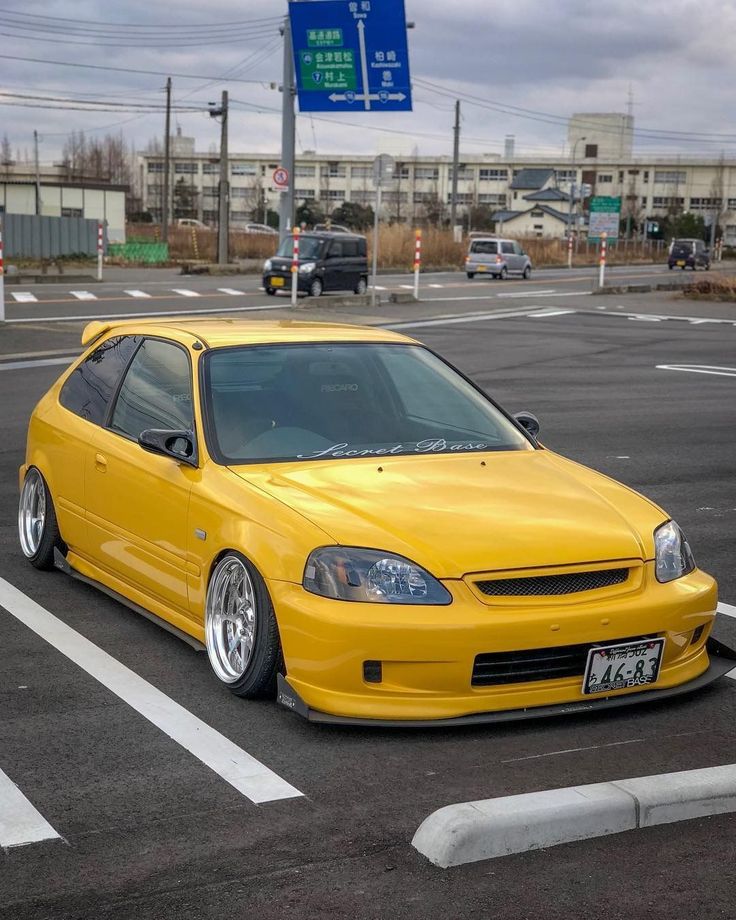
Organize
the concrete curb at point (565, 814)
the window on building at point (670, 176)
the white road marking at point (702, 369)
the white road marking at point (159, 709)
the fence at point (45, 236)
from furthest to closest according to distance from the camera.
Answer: the window on building at point (670, 176)
the fence at point (45, 236)
the white road marking at point (702, 369)
the white road marking at point (159, 709)
the concrete curb at point (565, 814)

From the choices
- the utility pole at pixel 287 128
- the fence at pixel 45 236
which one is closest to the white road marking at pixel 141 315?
the utility pole at pixel 287 128

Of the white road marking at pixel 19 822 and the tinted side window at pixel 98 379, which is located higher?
the tinted side window at pixel 98 379

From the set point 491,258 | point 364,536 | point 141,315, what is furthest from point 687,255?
point 364,536

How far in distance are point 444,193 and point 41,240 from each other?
11267 centimetres

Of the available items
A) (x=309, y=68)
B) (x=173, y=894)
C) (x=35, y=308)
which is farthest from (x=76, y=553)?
(x=309, y=68)

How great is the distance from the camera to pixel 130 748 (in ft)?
15.0

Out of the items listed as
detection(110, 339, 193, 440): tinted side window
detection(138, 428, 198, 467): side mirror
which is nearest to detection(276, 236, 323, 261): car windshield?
detection(110, 339, 193, 440): tinted side window

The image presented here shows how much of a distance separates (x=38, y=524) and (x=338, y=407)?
7.13 feet

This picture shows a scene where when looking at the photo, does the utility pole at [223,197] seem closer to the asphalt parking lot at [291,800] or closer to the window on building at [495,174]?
the asphalt parking lot at [291,800]

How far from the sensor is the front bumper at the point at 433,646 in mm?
4547

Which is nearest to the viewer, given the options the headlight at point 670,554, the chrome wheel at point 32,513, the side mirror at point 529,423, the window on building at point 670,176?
the headlight at point 670,554

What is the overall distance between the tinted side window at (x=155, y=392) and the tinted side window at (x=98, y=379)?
0.12 meters

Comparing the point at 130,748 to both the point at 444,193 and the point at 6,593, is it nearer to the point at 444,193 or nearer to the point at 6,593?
the point at 6,593

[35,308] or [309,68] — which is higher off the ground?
[309,68]
